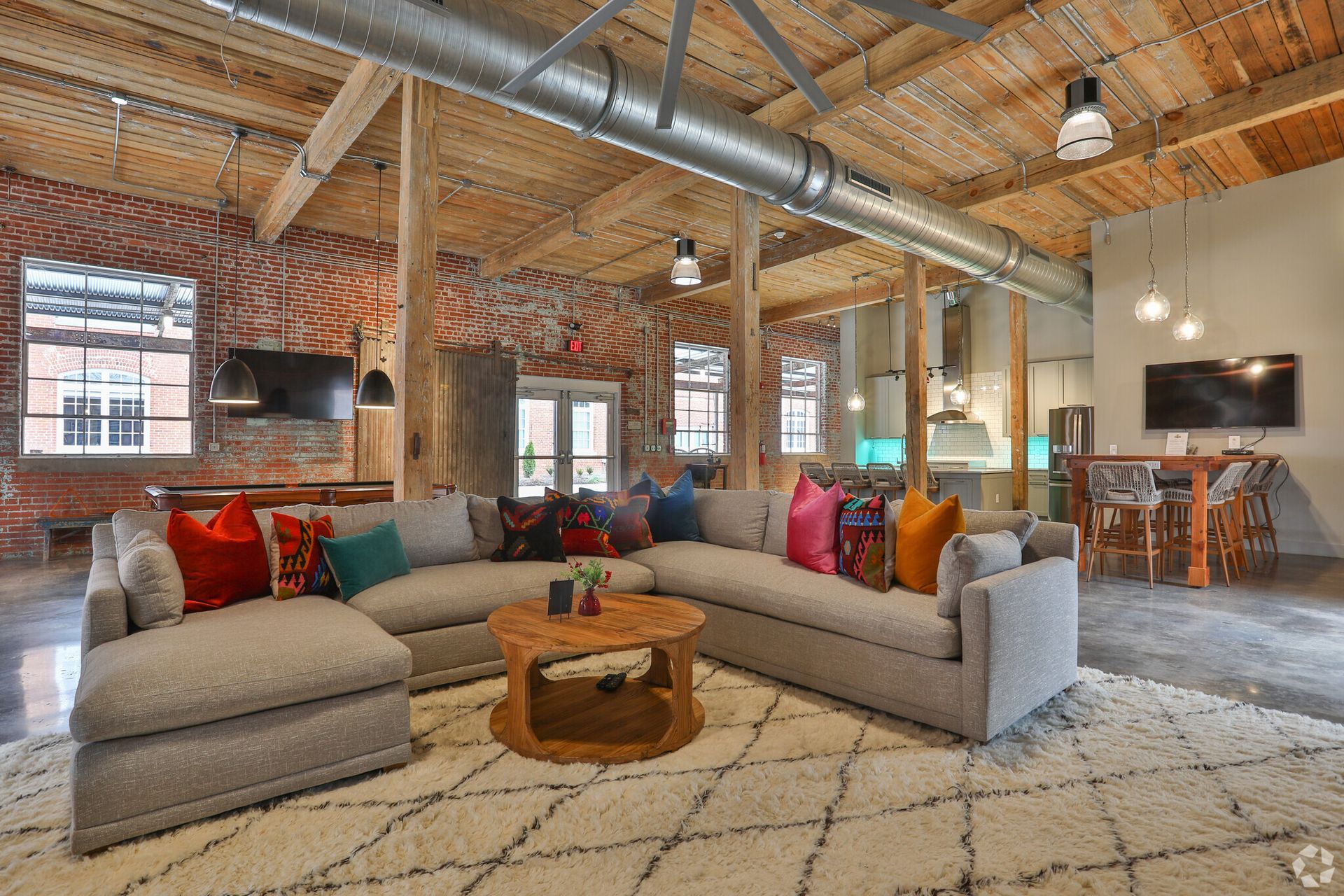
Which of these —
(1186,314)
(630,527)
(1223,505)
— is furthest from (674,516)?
(1186,314)

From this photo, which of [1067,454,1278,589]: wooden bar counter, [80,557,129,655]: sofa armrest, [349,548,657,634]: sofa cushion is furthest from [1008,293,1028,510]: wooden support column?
[80,557,129,655]: sofa armrest

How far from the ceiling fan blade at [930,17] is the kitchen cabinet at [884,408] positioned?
391 inches

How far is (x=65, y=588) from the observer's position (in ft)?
17.3

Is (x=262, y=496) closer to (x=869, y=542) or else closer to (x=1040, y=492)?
(x=869, y=542)

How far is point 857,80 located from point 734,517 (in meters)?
3.12

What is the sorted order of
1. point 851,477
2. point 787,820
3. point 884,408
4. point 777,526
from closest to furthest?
point 787,820 < point 777,526 < point 851,477 < point 884,408

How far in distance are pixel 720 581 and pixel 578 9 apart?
3.54 metres

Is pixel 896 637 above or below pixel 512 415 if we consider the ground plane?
below

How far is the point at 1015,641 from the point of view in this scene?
2754 millimetres

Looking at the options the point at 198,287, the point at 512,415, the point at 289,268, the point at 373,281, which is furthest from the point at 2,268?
the point at 512,415

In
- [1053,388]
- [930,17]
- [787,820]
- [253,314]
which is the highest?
[930,17]

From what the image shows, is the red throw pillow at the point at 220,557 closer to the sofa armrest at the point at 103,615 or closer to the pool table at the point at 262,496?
the sofa armrest at the point at 103,615

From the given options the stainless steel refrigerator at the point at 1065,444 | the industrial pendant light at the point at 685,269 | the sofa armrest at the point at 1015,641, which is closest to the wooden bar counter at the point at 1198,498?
the sofa armrest at the point at 1015,641

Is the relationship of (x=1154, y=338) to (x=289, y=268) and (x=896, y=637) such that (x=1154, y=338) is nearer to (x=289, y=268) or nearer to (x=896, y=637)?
(x=896, y=637)
